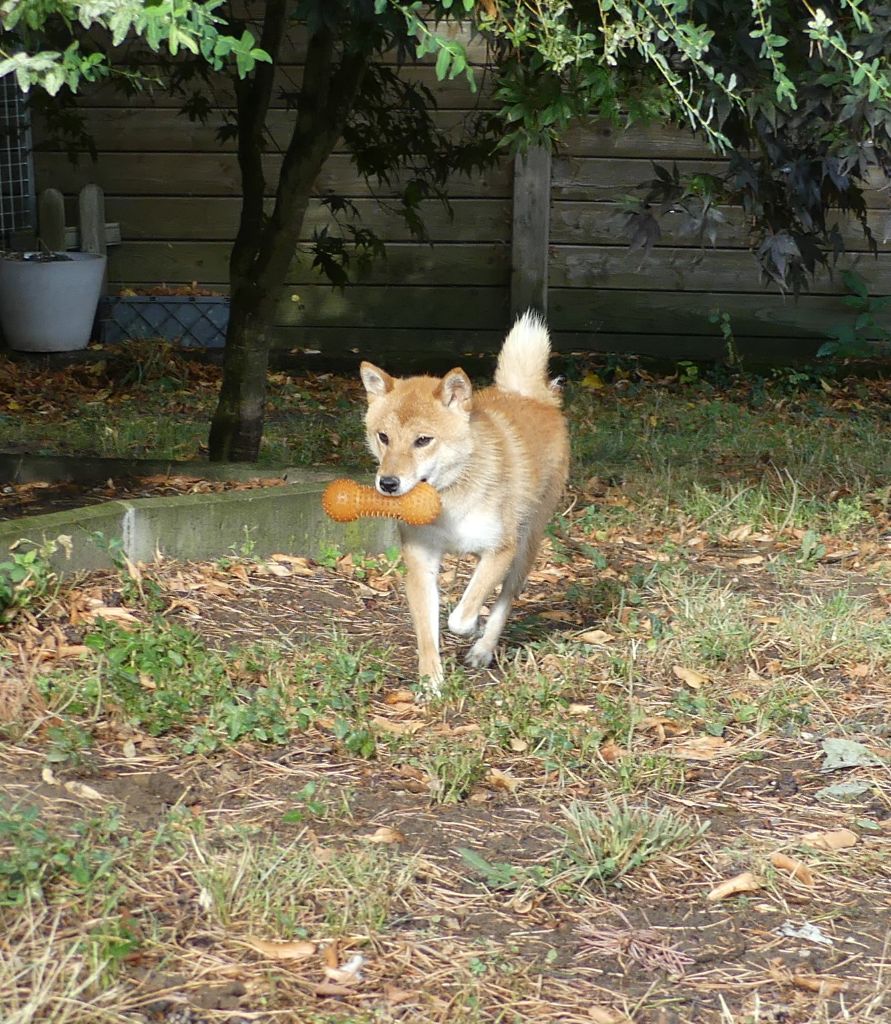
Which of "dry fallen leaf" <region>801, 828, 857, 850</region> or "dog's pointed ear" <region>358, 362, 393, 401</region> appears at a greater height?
"dog's pointed ear" <region>358, 362, 393, 401</region>

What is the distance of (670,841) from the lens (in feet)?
11.5

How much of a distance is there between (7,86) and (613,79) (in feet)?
24.5

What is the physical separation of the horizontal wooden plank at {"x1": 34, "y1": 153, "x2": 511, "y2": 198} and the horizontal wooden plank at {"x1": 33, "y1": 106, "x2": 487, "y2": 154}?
7 centimetres

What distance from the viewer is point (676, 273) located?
11.1 metres

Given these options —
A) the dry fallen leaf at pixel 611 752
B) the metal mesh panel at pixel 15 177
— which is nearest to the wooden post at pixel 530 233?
the metal mesh panel at pixel 15 177

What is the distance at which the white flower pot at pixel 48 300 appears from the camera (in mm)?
10289

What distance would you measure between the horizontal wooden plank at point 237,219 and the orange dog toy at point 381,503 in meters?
6.41

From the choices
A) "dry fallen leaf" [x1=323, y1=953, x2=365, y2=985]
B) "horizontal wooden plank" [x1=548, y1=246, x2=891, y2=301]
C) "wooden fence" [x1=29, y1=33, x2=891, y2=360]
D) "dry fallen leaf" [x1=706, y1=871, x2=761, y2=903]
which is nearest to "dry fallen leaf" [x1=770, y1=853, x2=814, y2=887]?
"dry fallen leaf" [x1=706, y1=871, x2=761, y2=903]

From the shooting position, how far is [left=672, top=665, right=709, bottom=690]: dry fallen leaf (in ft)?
15.3

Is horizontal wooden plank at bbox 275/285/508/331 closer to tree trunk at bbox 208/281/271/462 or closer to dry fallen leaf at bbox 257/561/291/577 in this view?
tree trunk at bbox 208/281/271/462

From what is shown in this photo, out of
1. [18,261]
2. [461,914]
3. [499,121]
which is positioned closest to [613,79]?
[461,914]

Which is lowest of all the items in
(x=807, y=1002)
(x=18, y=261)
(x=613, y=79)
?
(x=807, y=1002)

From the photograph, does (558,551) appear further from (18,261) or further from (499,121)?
(18,261)

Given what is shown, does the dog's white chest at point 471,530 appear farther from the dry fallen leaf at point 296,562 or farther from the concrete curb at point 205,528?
the concrete curb at point 205,528
